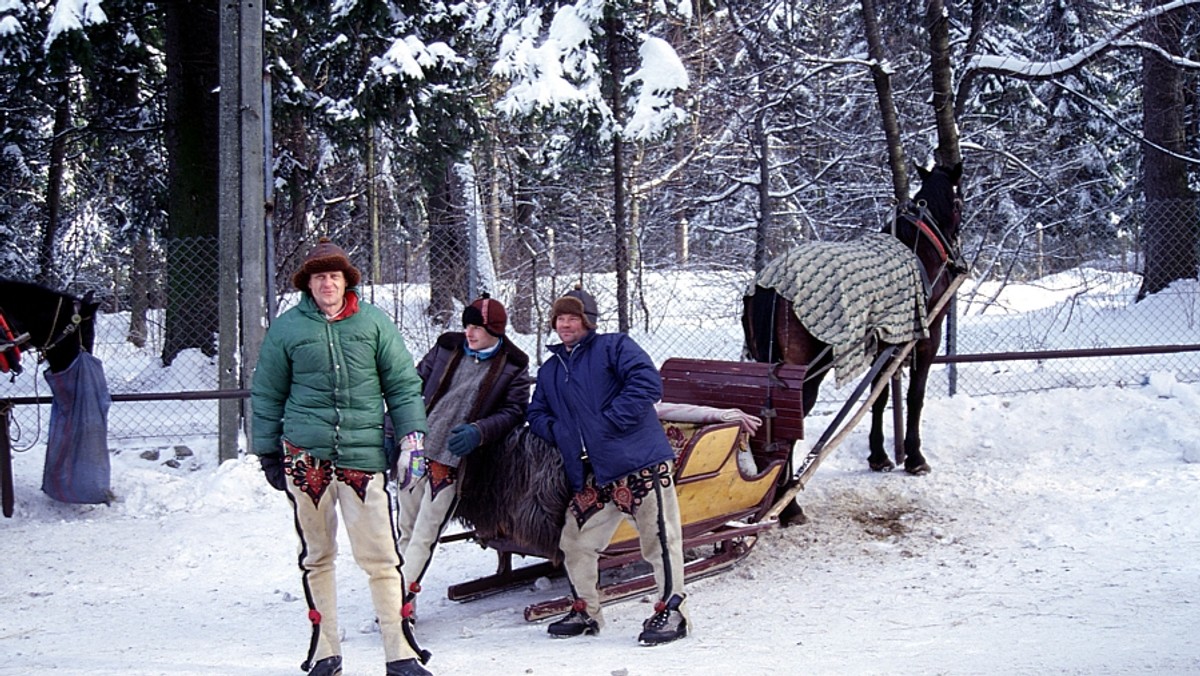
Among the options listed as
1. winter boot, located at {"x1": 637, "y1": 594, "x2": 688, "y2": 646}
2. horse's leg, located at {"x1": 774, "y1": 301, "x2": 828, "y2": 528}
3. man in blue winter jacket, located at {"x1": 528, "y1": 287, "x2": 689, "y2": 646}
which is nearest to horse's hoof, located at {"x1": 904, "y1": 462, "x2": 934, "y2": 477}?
horse's leg, located at {"x1": 774, "y1": 301, "x2": 828, "y2": 528}

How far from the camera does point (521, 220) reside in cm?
1753

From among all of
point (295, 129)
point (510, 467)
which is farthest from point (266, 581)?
point (295, 129)

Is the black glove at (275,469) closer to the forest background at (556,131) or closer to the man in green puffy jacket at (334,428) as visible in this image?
the man in green puffy jacket at (334,428)

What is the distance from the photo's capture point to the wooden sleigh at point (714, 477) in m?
5.45

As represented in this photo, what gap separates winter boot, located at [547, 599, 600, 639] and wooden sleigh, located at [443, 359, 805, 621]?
0.72 ft

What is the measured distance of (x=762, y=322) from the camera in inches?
268

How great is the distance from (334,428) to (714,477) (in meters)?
2.10

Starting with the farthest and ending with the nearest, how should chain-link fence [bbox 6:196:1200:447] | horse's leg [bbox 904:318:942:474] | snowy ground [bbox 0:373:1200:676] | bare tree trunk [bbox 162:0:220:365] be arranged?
bare tree trunk [bbox 162:0:220:365] < chain-link fence [bbox 6:196:1200:447] < horse's leg [bbox 904:318:942:474] < snowy ground [bbox 0:373:1200:676]

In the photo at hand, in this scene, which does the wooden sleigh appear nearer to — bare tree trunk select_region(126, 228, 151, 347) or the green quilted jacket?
the green quilted jacket

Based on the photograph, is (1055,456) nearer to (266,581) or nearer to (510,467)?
(510,467)

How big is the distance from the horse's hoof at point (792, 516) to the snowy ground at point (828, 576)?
7 cm

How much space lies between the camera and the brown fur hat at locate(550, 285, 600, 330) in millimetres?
5059

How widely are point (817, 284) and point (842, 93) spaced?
12385 millimetres

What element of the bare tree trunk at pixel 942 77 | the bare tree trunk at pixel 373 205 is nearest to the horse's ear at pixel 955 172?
the bare tree trunk at pixel 942 77
